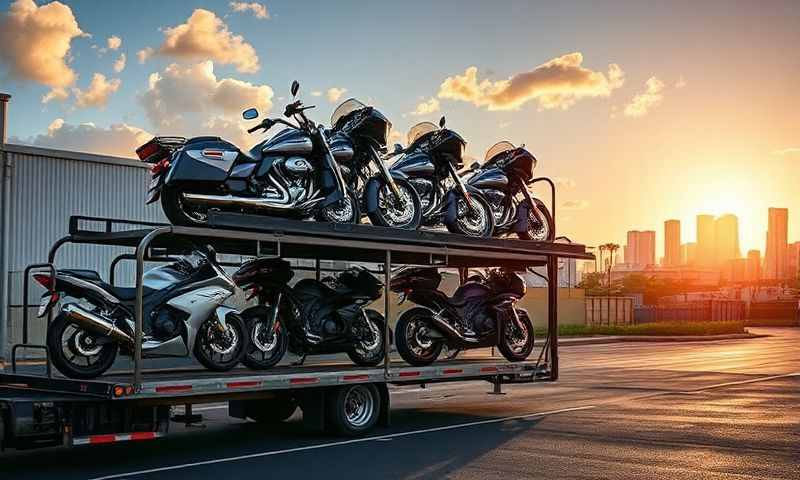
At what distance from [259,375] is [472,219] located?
16.6 ft

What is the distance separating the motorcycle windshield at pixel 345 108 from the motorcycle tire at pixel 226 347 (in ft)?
11.8

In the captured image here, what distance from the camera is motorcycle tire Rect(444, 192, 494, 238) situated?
49.4 ft

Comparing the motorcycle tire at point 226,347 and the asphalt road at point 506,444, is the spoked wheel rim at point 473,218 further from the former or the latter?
the motorcycle tire at point 226,347

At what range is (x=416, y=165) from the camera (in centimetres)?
1497

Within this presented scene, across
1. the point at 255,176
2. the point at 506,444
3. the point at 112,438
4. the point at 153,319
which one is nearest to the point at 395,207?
the point at 255,176

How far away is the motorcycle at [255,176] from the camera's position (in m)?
11.7

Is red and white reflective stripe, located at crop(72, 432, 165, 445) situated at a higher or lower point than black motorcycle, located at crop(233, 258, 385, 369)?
lower

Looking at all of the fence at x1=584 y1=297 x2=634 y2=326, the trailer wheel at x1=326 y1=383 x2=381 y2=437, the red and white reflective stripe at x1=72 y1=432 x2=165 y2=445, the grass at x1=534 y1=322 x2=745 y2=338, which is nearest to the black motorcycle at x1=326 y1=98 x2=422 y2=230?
the trailer wheel at x1=326 y1=383 x2=381 y2=437

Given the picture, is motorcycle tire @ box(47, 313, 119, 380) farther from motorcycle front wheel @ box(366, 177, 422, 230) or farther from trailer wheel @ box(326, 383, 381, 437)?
motorcycle front wheel @ box(366, 177, 422, 230)

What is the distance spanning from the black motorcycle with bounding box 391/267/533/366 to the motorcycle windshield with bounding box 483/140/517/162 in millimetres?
1863

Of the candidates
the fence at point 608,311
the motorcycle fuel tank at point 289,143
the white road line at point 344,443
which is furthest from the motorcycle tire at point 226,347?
the fence at point 608,311

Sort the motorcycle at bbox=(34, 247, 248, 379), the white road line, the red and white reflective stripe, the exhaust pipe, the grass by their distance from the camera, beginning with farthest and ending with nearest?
the grass, the motorcycle at bbox=(34, 247, 248, 379), the exhaust pipe, the white road line, the red and white reflective stripe

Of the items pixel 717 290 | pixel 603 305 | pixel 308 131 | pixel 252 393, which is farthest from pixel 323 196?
pixel 717 290

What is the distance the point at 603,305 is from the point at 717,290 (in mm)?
107554
